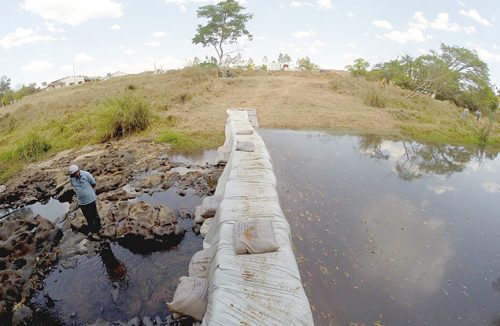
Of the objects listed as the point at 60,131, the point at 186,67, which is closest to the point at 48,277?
the point at 60,131

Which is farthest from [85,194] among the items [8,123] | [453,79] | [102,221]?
→ [453,79]

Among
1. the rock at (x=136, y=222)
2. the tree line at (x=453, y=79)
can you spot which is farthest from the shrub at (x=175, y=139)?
the tree line at (x=453, y=79)

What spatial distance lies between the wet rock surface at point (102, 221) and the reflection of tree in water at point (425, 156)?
5.88 metres

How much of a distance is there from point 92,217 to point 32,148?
28.4 feet

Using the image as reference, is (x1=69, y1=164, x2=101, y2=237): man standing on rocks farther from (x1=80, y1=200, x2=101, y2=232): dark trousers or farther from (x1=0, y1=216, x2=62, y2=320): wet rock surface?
(x1=0, y1=216, x2=62, y2=320): wet rock surface

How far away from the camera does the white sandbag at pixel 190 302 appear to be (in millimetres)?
3783

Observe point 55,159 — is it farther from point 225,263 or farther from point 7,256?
point 225,263

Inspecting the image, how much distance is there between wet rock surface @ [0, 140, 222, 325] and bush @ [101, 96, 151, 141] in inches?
86.8

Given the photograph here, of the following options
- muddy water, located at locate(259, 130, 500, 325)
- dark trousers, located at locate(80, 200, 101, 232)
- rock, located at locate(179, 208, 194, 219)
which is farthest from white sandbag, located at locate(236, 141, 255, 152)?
dark trousers, located at locate(80, 200, 101, 232)

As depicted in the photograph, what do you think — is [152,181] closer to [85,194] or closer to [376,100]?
[85,194]

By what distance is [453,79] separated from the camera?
25.1 meters

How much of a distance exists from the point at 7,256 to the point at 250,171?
4.77 meters

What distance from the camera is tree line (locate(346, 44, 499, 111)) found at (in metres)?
24.2

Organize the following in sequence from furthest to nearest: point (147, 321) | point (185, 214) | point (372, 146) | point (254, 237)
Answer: point (372, 146) → point (185, 214) → point (147, 321) → point (254, 237)
